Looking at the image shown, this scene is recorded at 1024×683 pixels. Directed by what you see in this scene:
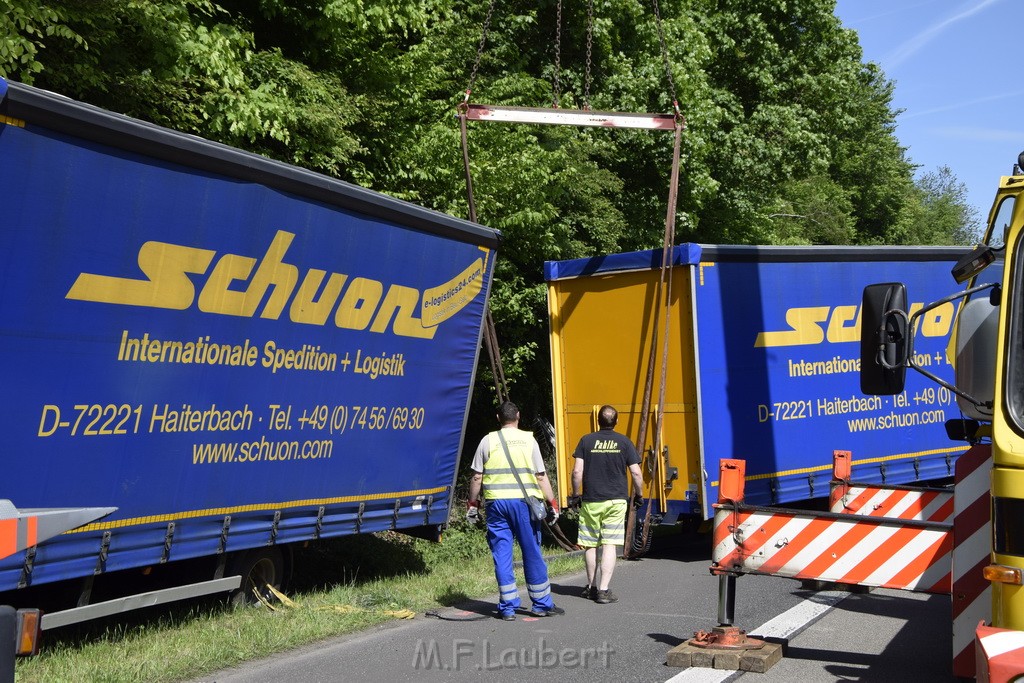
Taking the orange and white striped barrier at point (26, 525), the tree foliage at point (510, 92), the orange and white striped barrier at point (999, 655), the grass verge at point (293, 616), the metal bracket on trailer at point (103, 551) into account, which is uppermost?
the tree foliage at point (510, 92)

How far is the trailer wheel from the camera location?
877cm

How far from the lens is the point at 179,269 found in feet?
24.7

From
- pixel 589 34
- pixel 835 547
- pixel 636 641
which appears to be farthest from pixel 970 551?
pixel 589 34

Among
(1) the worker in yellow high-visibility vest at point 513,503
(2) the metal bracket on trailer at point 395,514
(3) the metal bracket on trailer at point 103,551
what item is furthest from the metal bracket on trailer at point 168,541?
(2) the metal bracket on trailer at point 395,514

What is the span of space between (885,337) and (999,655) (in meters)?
1.31

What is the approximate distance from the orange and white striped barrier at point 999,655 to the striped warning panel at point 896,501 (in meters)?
4.11

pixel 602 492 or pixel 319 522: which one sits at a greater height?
pixel 602 492

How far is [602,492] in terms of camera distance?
970 cm

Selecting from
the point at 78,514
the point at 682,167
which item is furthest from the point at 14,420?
the point at 682,167

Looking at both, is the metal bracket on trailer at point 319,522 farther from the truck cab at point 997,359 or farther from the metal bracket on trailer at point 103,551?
the truck cab at point 997,359

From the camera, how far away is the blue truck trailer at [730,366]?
11.8 meters

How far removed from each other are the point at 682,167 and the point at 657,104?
1260 mm

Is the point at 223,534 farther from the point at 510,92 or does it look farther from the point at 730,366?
the point at 510,92

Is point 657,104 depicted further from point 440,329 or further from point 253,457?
point 253,457
